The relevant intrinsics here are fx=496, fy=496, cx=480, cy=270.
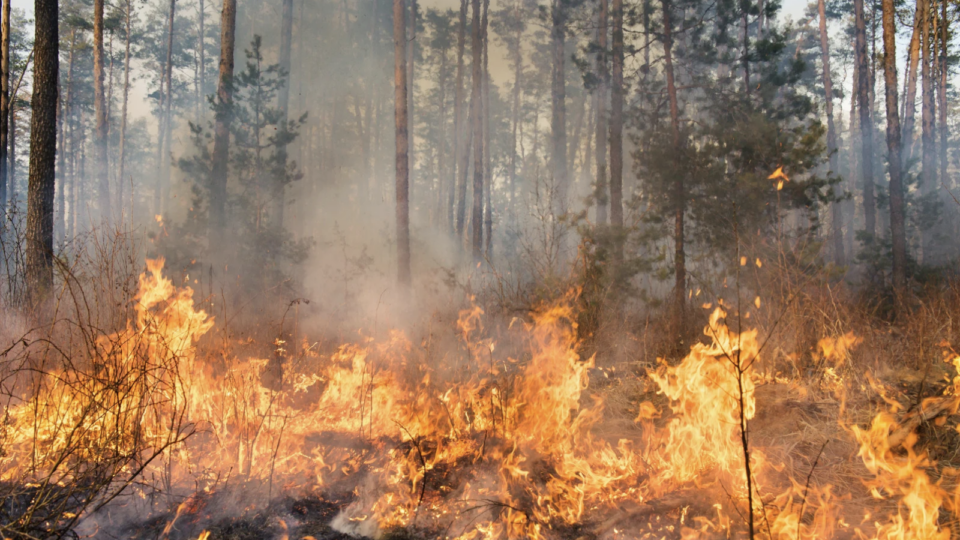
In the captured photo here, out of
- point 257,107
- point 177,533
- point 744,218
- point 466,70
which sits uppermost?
point 466,70

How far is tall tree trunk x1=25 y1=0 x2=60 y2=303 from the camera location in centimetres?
686

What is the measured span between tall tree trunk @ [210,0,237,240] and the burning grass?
Answer: 703 cm

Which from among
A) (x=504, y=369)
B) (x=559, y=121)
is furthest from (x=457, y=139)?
(x=504, y=369)

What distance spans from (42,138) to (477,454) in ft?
25.0

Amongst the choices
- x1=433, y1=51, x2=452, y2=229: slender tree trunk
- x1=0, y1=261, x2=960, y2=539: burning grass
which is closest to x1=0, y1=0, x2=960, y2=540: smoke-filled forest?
x1=0, y1=261, x2=960, y2=539: burning grass

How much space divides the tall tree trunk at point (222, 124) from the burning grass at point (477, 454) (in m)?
7.03

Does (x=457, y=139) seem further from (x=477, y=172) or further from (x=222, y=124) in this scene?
(x=222, y=124)

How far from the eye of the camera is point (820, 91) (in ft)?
82.2

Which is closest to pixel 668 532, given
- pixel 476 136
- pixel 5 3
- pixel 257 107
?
pixel 5 3

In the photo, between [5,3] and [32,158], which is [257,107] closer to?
[5,3]

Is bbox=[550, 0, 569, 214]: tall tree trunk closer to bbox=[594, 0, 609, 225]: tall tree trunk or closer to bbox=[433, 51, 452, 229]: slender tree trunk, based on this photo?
bbox=[594, 0, 609, 225]: tall tree trunk

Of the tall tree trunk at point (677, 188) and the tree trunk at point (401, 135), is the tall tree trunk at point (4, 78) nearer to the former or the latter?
the tree trunk at point (401, 135)

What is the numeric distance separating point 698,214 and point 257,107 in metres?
10.9

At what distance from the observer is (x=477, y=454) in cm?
413
